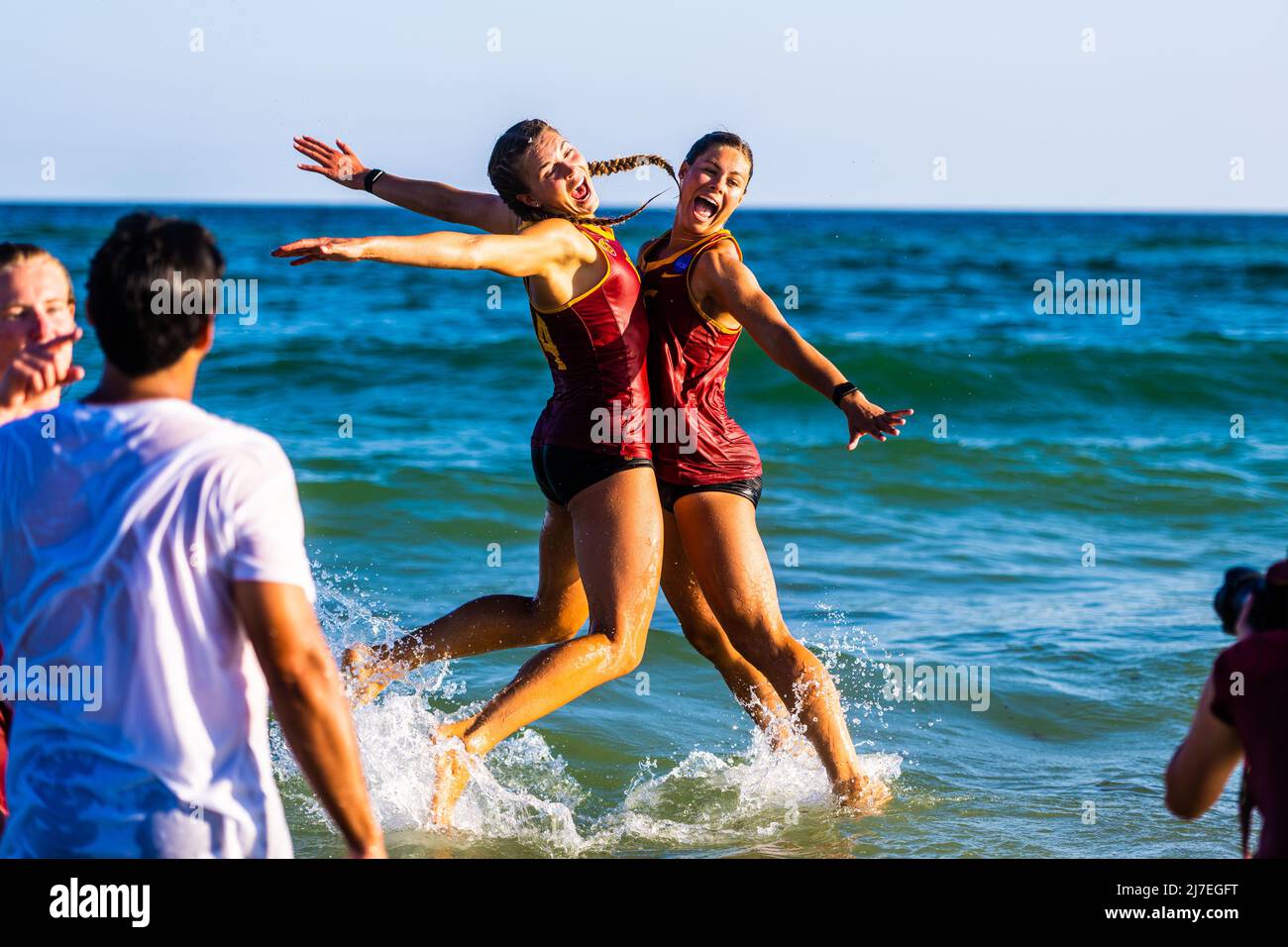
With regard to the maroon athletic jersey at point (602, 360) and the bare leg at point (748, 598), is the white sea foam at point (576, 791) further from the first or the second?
the maroon athletic jersey at point (602, 360)

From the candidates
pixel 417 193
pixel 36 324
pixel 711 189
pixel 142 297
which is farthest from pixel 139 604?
pixel 417 193

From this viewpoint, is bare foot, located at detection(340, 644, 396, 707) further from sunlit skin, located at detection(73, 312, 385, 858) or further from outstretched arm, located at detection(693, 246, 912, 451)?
sunlit skin, located at detection(73, 312, 385, 858)

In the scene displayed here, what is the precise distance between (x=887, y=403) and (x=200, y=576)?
13590 millimetres

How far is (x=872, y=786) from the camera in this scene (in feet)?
16.0

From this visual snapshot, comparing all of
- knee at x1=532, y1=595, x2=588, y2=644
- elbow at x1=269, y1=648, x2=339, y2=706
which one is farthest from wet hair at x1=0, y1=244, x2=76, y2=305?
knee at x1=532, y1=595, x2=588, y2=644

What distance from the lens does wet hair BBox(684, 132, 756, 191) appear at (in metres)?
4.60

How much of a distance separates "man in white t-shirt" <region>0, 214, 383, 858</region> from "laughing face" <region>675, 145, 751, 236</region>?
252 cm

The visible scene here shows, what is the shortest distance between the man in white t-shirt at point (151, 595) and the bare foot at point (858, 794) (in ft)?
9.50

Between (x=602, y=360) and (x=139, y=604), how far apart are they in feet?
7.90

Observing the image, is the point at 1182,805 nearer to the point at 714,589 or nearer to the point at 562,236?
the point at 714,589

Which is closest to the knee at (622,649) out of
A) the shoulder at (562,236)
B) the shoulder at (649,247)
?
the shoulder at (562,236)

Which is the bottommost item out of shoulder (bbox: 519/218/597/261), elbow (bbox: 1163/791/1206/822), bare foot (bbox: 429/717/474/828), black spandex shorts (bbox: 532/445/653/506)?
bare foot (bbox: 429/717/474/828)

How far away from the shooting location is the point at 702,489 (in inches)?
176
